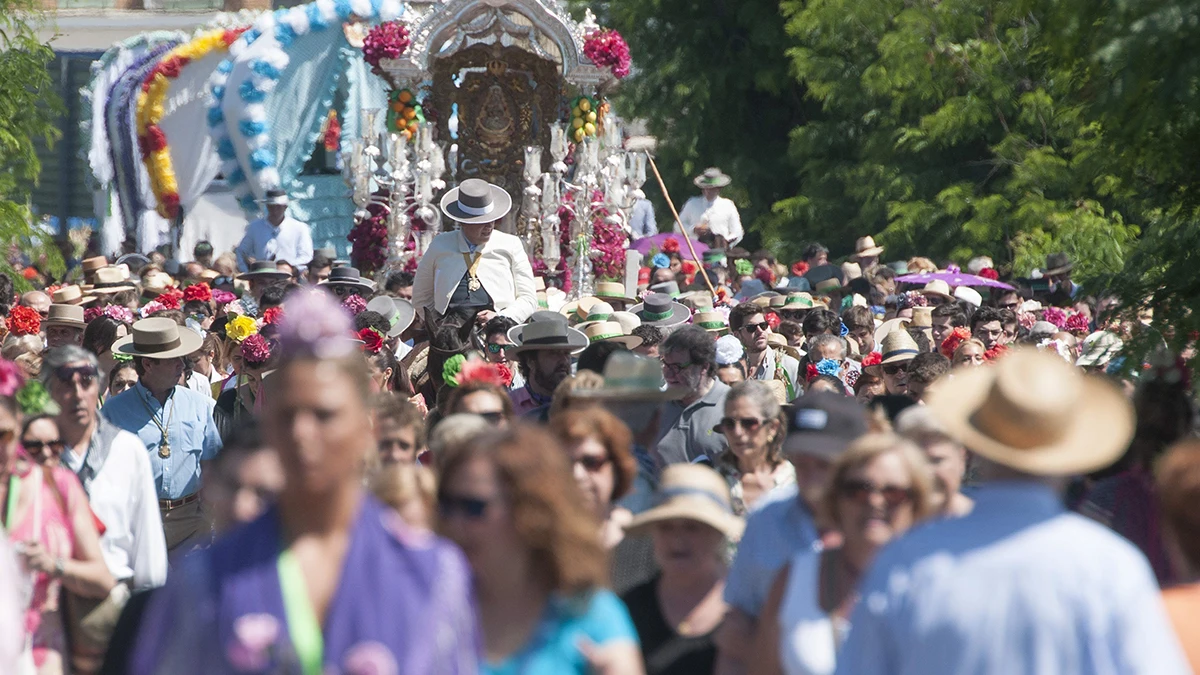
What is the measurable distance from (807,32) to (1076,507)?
1819 centimetres

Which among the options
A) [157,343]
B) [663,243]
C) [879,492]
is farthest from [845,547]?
[663,243]

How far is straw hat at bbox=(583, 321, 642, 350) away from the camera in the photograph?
10.1m

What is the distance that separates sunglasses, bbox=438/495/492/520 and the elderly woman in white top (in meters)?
2.96

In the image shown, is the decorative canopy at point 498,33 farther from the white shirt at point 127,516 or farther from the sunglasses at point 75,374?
the white shirt at point 127,516

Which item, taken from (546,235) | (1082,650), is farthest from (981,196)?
(1082,650)

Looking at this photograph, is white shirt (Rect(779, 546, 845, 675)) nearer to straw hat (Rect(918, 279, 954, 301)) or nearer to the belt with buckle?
the belt with buckle

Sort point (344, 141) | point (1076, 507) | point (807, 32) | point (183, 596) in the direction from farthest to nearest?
point (344, 141) → point (807, 32) → point (1076, 507) → point (183, 596)

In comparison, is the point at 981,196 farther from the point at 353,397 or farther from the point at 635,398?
the point at 353,397

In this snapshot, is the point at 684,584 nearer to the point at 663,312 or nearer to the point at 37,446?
the point at 37,446

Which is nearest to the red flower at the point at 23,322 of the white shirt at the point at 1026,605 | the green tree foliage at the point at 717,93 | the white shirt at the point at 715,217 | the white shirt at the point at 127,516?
the white shirt at the point at 127,516

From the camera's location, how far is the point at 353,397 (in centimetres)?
326

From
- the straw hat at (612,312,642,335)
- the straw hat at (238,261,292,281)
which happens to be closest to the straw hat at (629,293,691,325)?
the straw hat at (612,312,642,335)

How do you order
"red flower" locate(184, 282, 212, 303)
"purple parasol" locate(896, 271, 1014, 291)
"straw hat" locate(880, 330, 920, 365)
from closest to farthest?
"straw hat" locate(880, 330, 920, 365) → "red flower" locate(184, 282, 212, 303) → "purple parasol" locate(896, 271, 1014, 291)

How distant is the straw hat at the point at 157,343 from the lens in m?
8.76
